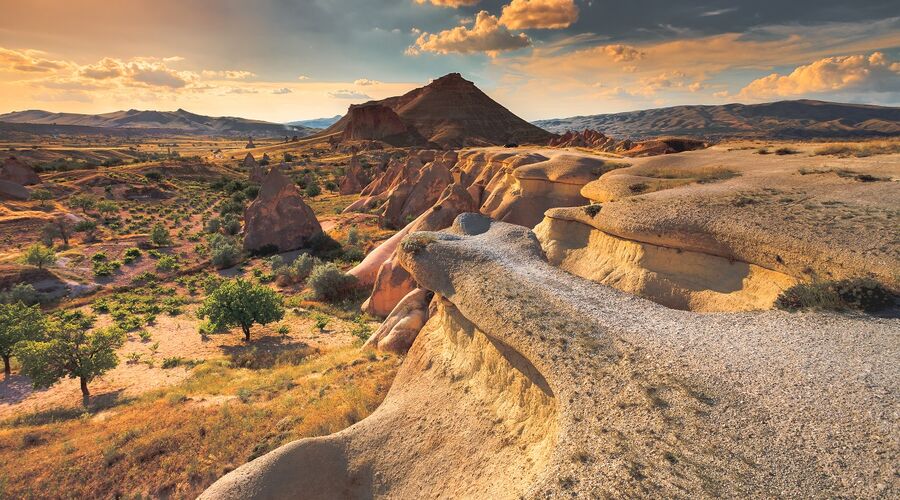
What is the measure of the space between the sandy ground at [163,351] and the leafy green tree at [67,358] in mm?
603

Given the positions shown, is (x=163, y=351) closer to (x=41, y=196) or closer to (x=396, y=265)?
(x=396, y=265)

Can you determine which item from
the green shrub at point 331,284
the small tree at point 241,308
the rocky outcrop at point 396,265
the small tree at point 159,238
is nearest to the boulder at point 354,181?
the small tree at point 159,238

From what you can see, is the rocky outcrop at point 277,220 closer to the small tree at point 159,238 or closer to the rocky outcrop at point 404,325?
the small tree at point 159,238

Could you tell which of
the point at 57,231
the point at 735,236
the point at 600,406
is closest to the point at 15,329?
the point at 600,406

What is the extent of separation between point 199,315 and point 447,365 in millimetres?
18364

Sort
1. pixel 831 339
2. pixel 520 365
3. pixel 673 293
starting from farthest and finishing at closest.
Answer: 1. pixel 673 293
2. pixel 520 365
3. pixel 831 339

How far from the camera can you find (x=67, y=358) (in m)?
16.7

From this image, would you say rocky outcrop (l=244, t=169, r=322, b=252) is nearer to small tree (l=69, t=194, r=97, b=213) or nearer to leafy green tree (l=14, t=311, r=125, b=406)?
leafy green tree (l=14, t=311, r=125, b=406)

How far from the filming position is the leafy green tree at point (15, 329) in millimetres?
18828

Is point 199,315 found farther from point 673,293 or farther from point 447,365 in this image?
point 673,293

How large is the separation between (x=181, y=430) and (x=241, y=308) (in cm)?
1041

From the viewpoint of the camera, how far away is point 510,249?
48.8 ft

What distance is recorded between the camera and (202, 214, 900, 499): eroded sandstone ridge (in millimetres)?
5898

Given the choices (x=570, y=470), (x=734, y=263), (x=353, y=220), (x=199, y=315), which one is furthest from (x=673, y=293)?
(x=353, y=220)
